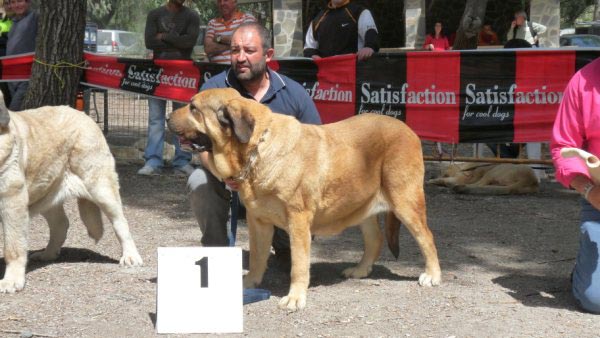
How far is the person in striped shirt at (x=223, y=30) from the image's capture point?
10383mm

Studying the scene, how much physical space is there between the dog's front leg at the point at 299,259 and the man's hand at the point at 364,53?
4.88 m

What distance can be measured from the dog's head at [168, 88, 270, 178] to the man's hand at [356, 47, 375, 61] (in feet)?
15.9

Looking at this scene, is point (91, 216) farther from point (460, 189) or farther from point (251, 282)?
point (460, 189)

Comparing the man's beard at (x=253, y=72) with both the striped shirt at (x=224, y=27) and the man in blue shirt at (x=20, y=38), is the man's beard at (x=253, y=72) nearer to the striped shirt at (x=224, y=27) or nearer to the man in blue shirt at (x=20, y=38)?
the striped shirt at (x=224, y=27)

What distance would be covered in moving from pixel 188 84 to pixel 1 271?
504cm

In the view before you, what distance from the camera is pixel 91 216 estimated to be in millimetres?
6352

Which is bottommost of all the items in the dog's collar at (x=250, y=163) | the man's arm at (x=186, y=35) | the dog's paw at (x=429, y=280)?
the dog's paw at (x=429, y=280)

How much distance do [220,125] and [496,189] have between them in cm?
549

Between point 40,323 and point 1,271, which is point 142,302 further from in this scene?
point 1,271

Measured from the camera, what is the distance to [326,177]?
5.31 m

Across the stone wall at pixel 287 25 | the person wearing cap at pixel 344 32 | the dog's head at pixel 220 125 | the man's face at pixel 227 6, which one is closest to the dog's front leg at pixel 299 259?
the dog's head at pixel 220 125

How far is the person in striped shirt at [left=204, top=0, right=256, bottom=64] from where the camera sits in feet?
34.1

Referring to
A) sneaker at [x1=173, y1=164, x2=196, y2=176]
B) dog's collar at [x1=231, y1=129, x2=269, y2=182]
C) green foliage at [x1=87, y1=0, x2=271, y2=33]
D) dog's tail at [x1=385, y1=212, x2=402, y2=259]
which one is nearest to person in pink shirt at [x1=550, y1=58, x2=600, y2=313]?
dog's tail at [x1=385, y1=212, x2=402, y2=259]

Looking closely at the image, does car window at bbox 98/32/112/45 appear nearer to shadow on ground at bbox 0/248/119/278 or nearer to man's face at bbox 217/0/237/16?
man's face at bbox 217/0/237/16
